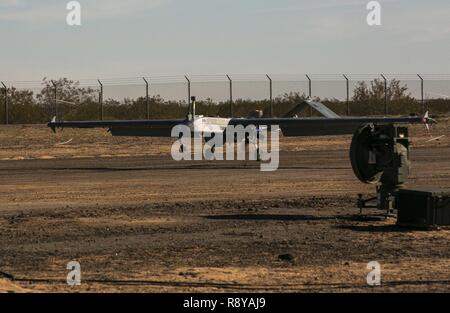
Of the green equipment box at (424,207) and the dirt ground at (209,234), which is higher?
the green equipment box at (424,207)

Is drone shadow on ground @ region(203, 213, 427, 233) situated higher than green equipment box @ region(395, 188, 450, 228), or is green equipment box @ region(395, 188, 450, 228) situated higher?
green equipment box @ region(395, 188, 450, 228)

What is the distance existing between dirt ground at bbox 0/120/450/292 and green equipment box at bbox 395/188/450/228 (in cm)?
24

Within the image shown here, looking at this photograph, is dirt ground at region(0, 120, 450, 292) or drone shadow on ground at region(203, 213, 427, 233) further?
drone shadow on ground at region(203, 213, 427, 233)

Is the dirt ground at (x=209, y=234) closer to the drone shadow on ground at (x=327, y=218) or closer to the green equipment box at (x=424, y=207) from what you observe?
the drone shadow on ground at (x=327, y=218)

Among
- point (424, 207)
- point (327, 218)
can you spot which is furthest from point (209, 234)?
point (424, 207)

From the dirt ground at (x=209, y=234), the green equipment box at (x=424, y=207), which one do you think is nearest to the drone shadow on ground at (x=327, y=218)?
the dirt ground at (x=209, y=234)

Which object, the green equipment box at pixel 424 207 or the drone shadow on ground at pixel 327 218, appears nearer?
the green equipment box at pixel 424 207

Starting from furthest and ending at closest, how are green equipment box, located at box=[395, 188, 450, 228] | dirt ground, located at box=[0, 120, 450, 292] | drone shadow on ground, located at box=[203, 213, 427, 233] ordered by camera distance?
drone shadow on ground, located at box=[203, 213, 427, 233]
green equipment box, located at box=[395, 188, 450, 228]
dirt ground, located at box=[0, 120, 450, 292]

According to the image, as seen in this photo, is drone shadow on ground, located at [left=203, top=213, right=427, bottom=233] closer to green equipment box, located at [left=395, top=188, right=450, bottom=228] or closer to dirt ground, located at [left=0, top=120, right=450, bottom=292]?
dirt ground, located at [left=0, top=120, right=450, bottom=292]

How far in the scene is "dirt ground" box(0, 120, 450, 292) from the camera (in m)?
10.1

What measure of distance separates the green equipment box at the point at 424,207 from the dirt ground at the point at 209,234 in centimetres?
24

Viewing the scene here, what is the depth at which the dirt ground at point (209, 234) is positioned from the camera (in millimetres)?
10117

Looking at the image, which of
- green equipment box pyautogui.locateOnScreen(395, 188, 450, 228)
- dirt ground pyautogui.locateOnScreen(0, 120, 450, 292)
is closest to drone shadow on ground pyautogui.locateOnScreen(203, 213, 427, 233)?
dirt ground pyautogui.locateOnScreen(0, 120, 450, 292)
